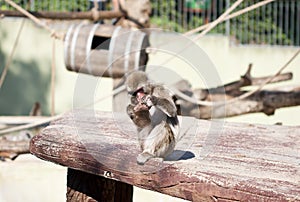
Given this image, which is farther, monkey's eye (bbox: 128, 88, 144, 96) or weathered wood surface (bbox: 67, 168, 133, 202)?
weathered wood surface (bbox: 67, 168, 133, 202)

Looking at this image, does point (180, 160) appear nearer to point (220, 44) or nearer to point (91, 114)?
point (91, 114)

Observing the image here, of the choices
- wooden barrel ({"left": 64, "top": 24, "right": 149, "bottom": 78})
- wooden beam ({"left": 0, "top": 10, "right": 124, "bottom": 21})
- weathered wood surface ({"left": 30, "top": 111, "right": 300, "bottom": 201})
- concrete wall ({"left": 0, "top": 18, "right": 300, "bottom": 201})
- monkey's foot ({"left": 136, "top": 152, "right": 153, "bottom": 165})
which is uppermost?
wooden beam ({"left": 0, "top": 10, "right": 124, "bottom": 21})

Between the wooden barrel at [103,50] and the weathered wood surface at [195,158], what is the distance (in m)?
1.33

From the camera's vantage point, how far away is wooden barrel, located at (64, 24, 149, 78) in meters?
3.59

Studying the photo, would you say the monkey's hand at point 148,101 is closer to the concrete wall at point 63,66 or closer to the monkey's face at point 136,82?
the monkey's face at point 136,82

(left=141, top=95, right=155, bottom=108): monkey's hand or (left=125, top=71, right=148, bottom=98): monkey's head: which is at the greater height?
(left=125, top=71, right=148, bottom=98): monkey's head

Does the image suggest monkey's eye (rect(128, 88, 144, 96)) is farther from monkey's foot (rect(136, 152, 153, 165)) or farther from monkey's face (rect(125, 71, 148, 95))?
monkey's foot (rect(136, 152, 153, 165))

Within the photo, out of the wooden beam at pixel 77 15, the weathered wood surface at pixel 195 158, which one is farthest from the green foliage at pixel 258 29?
the weathered wood surface at pixel 195 158

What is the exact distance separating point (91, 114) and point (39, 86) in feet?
14.8

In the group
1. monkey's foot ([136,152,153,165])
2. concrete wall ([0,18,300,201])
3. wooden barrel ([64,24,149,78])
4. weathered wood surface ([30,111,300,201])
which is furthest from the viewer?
concrete wall ([0,18,300,201])

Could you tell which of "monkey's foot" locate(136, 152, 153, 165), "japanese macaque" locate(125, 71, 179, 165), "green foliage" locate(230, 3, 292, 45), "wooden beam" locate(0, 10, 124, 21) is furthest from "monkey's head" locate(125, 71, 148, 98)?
"green foliage" locate(230, 3, 292, 45)

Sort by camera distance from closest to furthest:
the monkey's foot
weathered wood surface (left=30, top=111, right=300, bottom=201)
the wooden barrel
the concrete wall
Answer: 1. weathered wood surface (left=30, top=111, right=300, bottom=201)
2. the monkey's foot
3. the wooden barrel
4. the concrete wall

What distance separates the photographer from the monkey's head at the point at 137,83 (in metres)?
1.38

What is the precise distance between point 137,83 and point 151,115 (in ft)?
0.32
